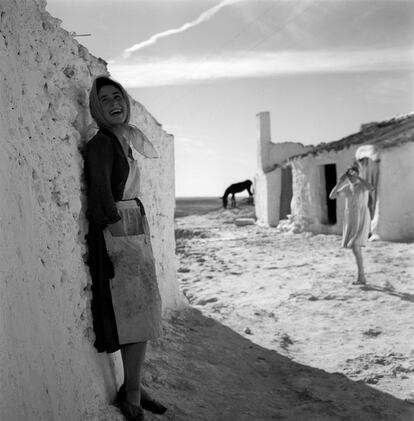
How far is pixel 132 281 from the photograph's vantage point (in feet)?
7.25

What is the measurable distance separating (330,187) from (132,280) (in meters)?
14.2

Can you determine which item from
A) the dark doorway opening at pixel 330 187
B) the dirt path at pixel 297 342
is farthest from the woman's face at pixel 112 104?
the dark doorway opening at pixel 330 187

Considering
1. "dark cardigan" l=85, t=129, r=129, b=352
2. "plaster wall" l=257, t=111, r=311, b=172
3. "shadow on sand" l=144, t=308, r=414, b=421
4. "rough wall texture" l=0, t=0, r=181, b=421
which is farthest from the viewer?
"plaster wall" l=257, t=111, r=311, b=172

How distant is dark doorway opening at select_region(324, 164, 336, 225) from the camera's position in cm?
1482

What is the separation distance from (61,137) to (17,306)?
0.81 metres

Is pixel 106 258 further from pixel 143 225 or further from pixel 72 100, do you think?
pixel 72 100

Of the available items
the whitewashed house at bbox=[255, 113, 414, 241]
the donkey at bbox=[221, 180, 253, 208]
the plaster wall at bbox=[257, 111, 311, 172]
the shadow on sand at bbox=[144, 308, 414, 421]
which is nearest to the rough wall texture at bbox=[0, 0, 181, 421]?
the shadow on sand at bbox=[144, 308, 414, 421]

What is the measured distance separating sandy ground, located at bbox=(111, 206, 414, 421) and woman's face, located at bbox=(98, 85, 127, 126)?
1541 mm

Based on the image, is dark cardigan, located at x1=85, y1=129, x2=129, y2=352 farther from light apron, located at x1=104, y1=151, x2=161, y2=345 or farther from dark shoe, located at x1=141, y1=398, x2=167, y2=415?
dark shoe, located at x1=141, y1=398, x2=167, y2=415

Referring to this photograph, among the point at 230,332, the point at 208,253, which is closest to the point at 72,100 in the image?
the point at 230,332

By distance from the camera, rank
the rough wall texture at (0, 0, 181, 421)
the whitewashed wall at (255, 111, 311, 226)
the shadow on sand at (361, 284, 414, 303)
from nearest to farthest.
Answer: the rough wall texture at (0, 0, 181, 421), the shadow on sand at (361, 284, 414, 303), the whitewashed wall at (255, 111, 311, 226)

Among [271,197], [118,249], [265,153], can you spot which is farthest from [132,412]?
[265,153]

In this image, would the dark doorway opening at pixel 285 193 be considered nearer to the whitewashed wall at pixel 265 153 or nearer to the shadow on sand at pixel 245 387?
the whitewashed wall at pixel 265 153

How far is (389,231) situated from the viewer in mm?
10484
